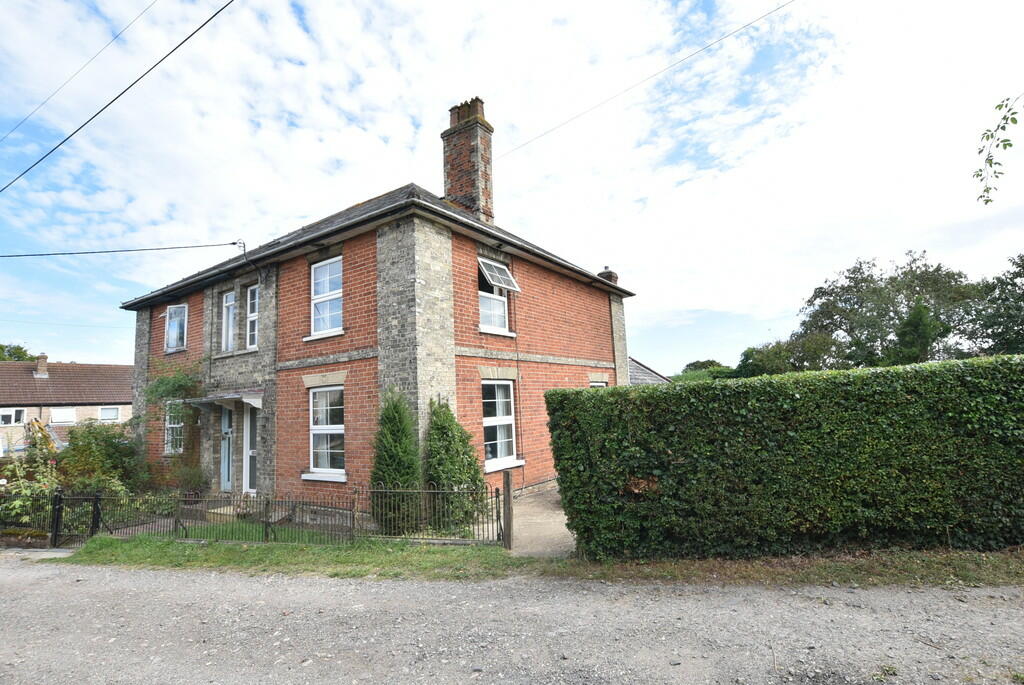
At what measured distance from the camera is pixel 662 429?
6.61m

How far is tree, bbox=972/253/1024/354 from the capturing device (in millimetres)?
24156

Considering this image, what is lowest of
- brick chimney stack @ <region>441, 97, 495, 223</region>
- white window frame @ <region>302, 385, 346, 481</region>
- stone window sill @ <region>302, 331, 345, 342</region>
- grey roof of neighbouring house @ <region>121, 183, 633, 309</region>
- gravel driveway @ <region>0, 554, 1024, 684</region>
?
gravel driveway @ <region>0, 554, 1024, 684</region>

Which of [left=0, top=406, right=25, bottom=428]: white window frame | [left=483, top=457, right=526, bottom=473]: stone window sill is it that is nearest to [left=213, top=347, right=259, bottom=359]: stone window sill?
[left=483, top=457, right=526, bottom=473]: stone window sill

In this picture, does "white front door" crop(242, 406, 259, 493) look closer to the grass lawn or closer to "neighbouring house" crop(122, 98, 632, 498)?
"neighbouring house" crop(122, 98, 632, 498)

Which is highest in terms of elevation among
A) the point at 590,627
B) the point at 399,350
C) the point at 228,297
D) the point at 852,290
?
the point at 852,290

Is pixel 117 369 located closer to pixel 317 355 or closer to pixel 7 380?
pixel 7 380

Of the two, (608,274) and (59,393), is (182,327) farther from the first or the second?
(59,393)

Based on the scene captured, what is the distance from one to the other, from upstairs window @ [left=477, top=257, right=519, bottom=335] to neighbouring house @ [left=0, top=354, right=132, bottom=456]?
37840 millimetres

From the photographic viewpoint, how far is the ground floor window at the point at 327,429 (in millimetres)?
11219

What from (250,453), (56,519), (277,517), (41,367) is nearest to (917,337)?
(277,517)

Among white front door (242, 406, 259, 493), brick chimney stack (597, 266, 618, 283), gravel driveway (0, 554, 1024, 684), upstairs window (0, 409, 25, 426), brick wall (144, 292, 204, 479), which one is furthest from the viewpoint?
upstairs window (0, 409, 25, 426)

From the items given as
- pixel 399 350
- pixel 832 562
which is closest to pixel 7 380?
pixel 399 350

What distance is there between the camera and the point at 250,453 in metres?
13.6

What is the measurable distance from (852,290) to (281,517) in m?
41.7
